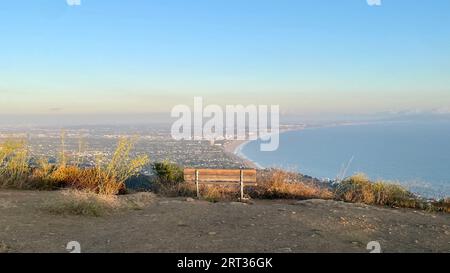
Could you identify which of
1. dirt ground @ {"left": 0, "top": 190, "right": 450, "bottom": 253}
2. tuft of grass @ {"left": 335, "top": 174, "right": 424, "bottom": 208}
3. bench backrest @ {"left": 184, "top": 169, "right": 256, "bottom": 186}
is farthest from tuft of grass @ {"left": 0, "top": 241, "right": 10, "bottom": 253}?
tuft of grass @ {"left": 335, "top": 174, "right": 424, "bottom": 208}

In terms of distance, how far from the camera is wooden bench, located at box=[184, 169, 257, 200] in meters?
11.4

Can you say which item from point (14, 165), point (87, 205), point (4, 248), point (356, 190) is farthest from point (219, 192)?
point (4, 248)

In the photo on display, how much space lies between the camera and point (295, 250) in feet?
20.0

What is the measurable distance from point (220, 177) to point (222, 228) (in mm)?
4171

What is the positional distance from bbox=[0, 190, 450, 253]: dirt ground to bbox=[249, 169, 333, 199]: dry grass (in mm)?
1938

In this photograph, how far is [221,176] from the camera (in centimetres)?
1153

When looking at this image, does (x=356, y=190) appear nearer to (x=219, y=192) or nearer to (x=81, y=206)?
(x=219, y=192)

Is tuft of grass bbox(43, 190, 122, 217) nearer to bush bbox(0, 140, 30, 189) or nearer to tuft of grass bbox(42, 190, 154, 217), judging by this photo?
tuft of grass bbox(42, 190, 154, 217)

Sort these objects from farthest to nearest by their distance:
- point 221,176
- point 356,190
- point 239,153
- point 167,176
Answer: point 239,153, point 167,176, point 356,190, point 221,176

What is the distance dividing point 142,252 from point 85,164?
28.5 feet

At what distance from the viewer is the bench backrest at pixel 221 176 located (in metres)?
11.4

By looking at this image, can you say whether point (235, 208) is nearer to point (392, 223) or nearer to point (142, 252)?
point (392, 223)
